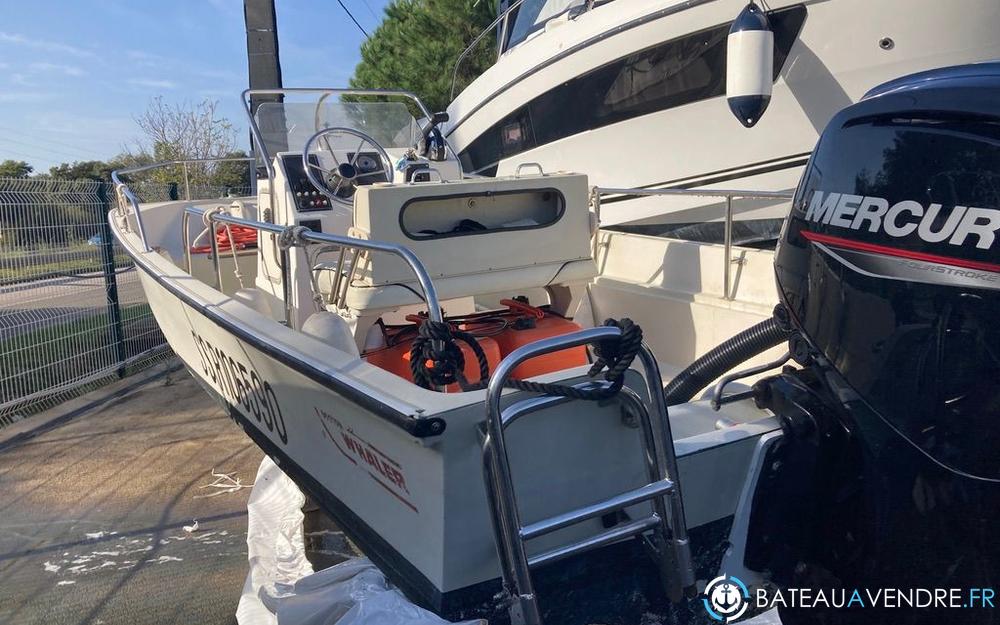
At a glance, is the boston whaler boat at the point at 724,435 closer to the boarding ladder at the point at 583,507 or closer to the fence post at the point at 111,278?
the boarding ladder at the point at 583,507

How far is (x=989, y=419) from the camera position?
1.41 meters

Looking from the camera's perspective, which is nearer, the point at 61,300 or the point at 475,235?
the point at 475,235

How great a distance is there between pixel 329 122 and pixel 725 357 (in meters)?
4.11

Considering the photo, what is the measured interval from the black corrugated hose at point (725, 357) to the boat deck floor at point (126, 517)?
162cm

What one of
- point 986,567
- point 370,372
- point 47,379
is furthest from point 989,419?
point 47,379

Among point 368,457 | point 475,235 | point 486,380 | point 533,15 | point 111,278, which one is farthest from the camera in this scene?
point 533,15

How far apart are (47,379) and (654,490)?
5245 millimetres

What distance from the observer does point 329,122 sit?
18.8 ft

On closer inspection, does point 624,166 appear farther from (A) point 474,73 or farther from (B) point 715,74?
(A) point 474,73

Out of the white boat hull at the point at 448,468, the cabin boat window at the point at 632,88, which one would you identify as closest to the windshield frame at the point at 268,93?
the cabin boat window at the point at 632,88

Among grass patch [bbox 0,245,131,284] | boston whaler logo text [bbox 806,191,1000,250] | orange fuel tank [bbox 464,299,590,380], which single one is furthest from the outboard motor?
grass patch [bbox 0,245,131,284]

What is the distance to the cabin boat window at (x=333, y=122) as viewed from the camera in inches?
210

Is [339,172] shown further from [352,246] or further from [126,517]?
[352,246]

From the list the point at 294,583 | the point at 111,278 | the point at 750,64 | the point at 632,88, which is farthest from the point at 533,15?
the point at 294,583
